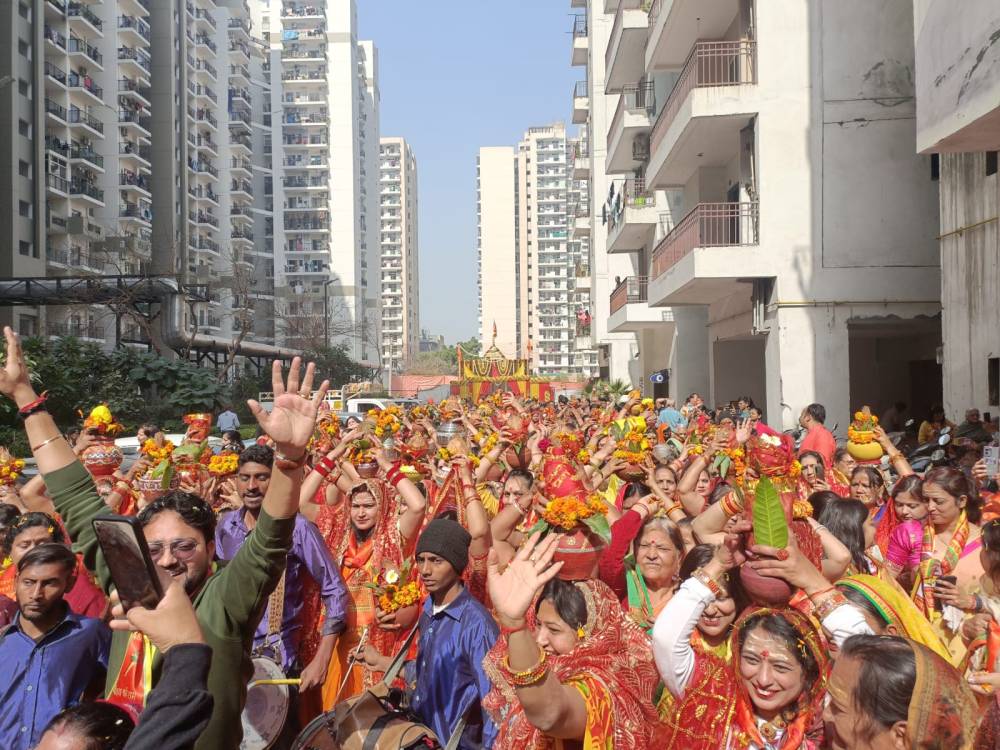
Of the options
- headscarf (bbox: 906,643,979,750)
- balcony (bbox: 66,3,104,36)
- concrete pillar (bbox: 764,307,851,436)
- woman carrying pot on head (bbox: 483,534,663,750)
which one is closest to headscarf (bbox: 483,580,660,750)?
woman carrying pot on head (bbox: 483,534,663,750)

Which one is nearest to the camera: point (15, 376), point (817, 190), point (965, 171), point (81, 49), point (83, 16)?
point (15, 376)

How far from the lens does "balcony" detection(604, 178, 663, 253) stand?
1231 inches

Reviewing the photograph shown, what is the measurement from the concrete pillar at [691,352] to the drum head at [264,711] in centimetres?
2523

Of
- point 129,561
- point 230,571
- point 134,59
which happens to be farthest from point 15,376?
point 134,59

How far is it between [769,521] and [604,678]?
803mm

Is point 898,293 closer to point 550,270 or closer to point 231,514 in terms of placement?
point 231,514

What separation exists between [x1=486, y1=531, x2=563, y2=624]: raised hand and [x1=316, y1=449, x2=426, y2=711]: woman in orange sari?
6.50 feet

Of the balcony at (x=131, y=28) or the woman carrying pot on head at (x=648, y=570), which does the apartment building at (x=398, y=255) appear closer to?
the balcony at (x=131, y=28)

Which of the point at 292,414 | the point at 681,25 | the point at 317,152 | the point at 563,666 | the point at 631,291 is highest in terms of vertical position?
the point at 317,152

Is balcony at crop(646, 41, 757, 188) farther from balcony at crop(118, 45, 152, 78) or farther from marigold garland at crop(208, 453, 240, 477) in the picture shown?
balcony at crop(118, 45, 152, 78)

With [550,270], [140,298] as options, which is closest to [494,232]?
[550,270]

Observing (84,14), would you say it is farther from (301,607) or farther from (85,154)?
(301,607)

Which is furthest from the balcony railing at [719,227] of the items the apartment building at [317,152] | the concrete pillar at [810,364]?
the apartment building at [317,152]

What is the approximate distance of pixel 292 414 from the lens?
3184 mm
